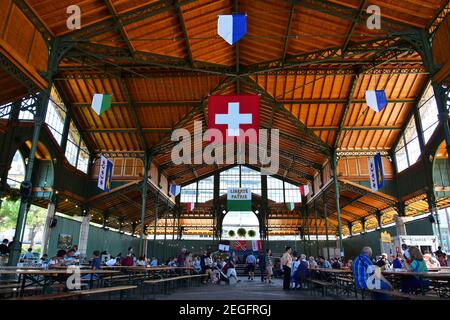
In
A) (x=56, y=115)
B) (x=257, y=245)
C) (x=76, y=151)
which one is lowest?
(x=257, y=245)

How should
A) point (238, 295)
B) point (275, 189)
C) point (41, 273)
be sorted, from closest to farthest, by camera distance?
point (41, 273), point (238, 295), point (275, 189)

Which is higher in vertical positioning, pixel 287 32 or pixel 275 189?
pixel 287 32

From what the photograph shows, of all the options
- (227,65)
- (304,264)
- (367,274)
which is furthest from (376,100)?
(367,274)

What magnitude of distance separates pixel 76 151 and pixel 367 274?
60.1 ft

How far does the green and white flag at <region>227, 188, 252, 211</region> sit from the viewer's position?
696 inches

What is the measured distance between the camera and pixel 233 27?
8.91 m

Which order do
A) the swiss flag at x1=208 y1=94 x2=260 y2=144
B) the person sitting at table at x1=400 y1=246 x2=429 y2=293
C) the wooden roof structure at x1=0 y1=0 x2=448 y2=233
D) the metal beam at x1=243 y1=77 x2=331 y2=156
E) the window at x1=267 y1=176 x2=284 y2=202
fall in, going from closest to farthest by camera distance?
1. the person sitting at table at x1=400 y1=246 x2=429 y2=293
2. the swiss flag at x1=208 y1=94 x2=260 y2=144
3. the wooden roof structure at x1=0 y1=0 x2=448 y2=233
4. the metal beam at x1=243 y1=77 x2=331 y2=156
5. the window at x1=267 y1=176 x2=284 y2=202

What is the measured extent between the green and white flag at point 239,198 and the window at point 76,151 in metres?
9.60

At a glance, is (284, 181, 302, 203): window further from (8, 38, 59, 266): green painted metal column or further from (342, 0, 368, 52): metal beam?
(8, 38, 59, 266): green painted metal column

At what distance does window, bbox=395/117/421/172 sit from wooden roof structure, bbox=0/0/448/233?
1.80 feet

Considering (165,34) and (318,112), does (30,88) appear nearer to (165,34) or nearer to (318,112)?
(165,34)

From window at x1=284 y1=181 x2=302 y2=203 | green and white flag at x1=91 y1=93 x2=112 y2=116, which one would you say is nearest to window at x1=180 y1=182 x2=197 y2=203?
window at x1=284 y1=181 x2=302 y2=203

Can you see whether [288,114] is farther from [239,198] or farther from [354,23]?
[354,23]
